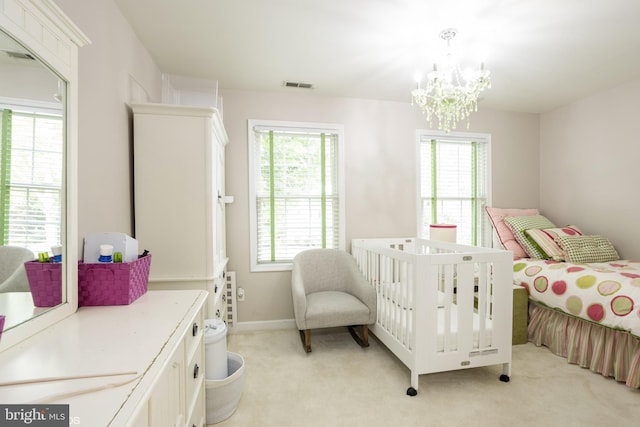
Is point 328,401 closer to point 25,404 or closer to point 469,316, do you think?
point 469,316

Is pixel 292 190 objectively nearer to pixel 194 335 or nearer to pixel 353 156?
pixel 353 156

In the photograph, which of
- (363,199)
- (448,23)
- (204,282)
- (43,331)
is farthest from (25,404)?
(363,199)

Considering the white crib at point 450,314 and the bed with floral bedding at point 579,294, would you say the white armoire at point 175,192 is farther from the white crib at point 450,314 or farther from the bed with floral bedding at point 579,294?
the bed with floral bedding at point 579,294

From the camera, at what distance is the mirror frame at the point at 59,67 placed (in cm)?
84

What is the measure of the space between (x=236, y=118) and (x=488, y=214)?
2.98 metres

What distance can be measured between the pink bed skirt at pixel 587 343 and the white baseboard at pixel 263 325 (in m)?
2.26

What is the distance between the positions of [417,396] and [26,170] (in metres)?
2.21

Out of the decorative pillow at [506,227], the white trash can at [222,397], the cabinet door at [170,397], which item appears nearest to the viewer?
the cabinet door at [170,397]

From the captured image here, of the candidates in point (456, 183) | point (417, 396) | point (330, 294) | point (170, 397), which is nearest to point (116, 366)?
point (170, 397)

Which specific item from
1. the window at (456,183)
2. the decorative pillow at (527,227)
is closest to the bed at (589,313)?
the decorative pillow at (527,227)

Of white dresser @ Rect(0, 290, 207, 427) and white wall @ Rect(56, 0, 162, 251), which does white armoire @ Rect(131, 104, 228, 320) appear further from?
white dresser @ Rect(0, 290, 207, 427)


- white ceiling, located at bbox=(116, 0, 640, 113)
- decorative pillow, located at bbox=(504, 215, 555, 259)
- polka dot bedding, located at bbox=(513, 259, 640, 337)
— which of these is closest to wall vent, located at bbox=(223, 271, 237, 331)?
white ceiling, located at bbox=(116, 0, 640, 113)

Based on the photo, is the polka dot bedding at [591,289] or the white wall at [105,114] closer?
the white wall at [105,114]

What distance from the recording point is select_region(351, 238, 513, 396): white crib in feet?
5.99
